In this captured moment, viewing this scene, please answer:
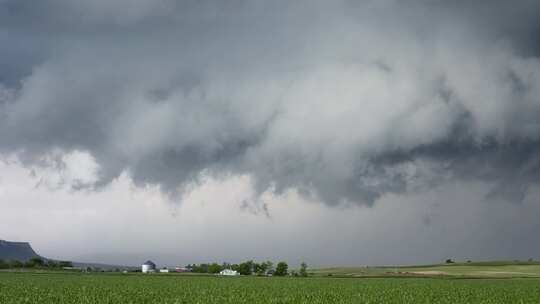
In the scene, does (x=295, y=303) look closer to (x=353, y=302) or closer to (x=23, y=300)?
(x=353, y=302)

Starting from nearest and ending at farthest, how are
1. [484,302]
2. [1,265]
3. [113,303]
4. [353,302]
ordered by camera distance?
1. [113,303]
2. [353,302]
3. [484,302]
4. [1,265]

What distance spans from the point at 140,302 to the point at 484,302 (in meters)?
28.1

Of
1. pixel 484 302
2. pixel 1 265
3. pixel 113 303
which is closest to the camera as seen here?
pixel 113 303

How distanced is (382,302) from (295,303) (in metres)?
7.25

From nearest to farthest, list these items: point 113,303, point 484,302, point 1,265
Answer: point 113,303, point 484,302, point 1,265

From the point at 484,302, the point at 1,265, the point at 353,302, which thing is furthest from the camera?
the point at 1,265

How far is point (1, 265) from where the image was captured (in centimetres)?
19975

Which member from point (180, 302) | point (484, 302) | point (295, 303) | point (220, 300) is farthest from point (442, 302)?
point (180, 302)

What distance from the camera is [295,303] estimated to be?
37.4 m

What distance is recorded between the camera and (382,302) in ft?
129

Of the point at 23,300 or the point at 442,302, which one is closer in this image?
the point at 23,300

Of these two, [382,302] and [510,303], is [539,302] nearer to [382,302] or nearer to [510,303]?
[510,303]

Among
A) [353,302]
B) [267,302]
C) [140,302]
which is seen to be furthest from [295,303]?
[140,302]

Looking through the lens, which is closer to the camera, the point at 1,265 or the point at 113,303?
the point at 113,303
